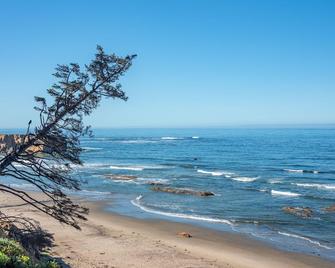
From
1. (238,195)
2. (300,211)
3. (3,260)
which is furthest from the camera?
(238,195)

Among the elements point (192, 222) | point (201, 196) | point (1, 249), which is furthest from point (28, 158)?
point (201, 196)

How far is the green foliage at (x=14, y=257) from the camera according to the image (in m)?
11.0

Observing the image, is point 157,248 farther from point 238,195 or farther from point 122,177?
point 122,177

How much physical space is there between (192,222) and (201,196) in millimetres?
9082

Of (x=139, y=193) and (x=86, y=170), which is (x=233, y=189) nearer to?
(x=139, y=193)

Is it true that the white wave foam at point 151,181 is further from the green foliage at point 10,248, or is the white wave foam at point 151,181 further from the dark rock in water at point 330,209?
the green foliage at point 10,248

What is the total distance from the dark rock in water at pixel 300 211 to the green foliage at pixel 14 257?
1868 centimetres

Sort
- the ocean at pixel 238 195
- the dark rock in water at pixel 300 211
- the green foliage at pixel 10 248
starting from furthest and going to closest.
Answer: the dark rock in water at pixel 300 211
the ocean at pixel 238 195
the green foliage at pixel 10 248

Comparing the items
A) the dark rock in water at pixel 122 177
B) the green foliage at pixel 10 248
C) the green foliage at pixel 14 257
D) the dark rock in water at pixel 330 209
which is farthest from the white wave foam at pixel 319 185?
the green foliage at pixel 10 248

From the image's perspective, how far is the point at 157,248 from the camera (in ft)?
69.5

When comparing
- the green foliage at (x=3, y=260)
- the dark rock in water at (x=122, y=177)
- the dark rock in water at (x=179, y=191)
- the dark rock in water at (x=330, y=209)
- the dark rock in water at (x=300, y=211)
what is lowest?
the dark rock in water at (x=330, y=209)

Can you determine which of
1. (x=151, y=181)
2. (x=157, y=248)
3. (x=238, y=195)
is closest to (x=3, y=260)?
(x=157, y=248)

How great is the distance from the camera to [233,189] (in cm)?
3941

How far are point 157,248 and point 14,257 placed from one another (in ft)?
33.8
